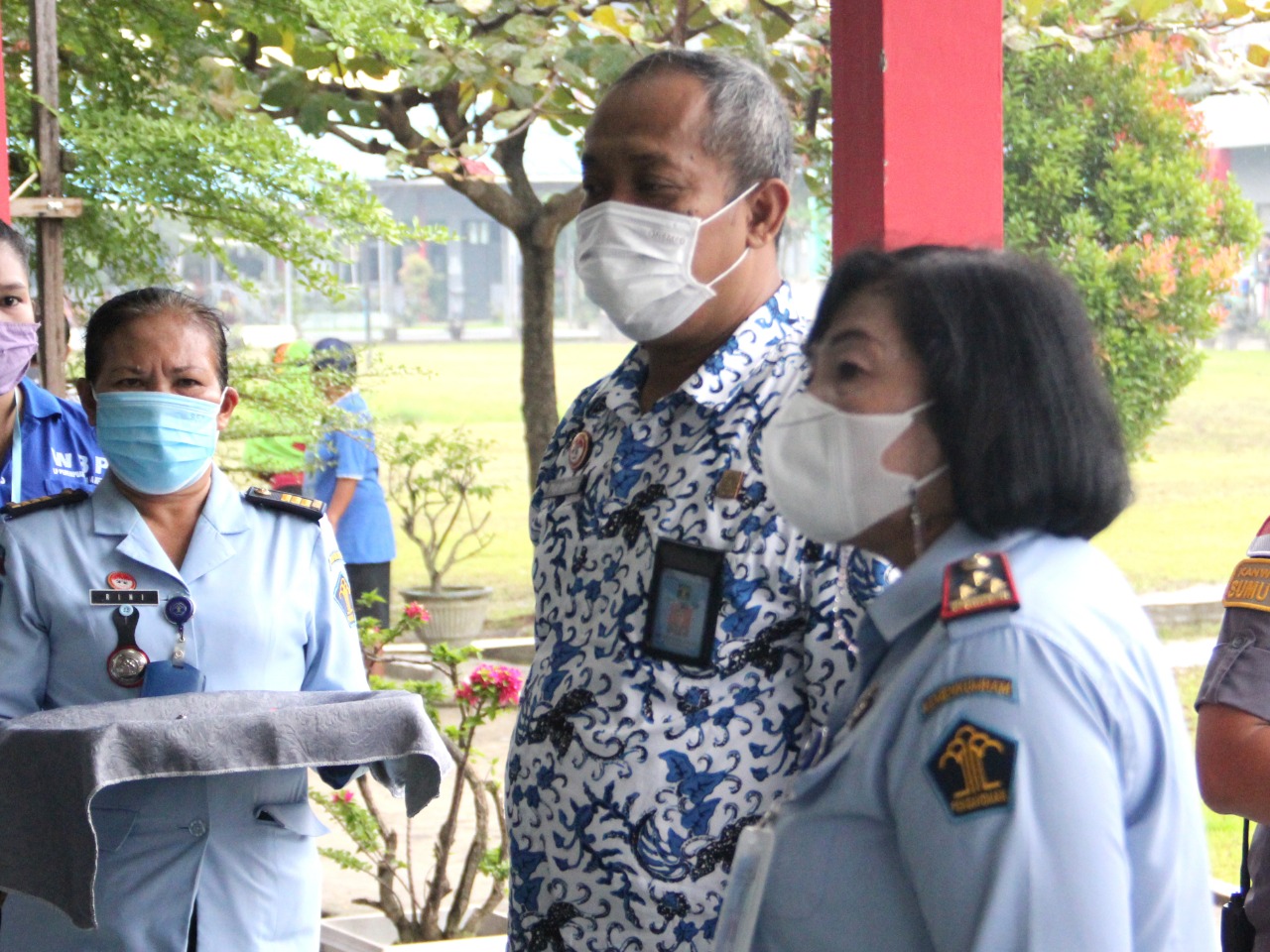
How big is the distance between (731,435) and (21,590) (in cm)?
103

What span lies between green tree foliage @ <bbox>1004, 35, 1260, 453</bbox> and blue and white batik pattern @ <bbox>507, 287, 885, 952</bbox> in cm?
439

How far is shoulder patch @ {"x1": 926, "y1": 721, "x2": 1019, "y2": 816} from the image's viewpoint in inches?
39.8

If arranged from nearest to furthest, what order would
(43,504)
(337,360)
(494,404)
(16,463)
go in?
1. (43,504)
2. (16,463)
3. (337,360)
4. (494,404)

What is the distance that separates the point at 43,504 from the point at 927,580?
4.72 ft

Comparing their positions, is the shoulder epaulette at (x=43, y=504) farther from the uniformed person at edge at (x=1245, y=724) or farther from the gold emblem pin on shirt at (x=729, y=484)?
the uniformed person at edge at (x=1245, y=724)

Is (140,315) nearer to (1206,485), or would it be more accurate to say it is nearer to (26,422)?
(26,422)

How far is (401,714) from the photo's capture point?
1.91 meters

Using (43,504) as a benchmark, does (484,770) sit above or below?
below

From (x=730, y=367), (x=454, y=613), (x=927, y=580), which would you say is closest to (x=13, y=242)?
(x=730, y=367)

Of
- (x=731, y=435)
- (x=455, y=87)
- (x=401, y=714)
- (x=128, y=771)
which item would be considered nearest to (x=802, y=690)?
(x=731, y=435)

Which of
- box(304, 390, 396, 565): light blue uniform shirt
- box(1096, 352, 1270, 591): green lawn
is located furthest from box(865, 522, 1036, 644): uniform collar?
box(1096, 352, 1270, 591): green lawn

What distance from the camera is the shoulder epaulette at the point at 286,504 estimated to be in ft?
7.21

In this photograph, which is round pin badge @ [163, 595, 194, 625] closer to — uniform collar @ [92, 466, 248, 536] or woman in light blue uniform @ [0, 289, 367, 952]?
woman in light blue uniform @ [0, 289, 367, 952]

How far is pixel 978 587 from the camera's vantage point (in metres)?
1.09
